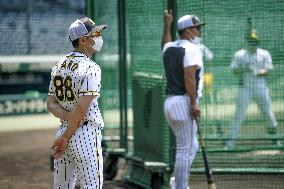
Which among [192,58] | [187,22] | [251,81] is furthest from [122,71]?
[192,58]

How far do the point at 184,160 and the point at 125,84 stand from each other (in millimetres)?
2419

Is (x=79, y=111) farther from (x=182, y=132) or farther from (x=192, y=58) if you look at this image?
(x=182, y=132)

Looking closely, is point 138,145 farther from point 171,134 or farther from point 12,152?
point 12,152

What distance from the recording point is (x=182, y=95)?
7504 mm

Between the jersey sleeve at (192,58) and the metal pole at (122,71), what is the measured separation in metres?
2.17

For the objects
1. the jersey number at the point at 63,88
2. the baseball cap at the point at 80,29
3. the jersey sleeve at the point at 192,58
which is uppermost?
the baseball cap at the point at 80,29

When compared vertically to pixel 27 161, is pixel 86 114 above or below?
above

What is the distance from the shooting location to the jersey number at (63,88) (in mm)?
5723

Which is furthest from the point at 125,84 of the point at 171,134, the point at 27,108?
the point at 27,108

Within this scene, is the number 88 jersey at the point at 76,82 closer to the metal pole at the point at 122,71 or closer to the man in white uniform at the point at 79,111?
the man in white uniform at the point at 79,111

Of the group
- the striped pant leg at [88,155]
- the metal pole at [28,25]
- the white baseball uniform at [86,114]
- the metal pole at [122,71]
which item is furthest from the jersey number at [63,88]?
the metal pole at [28,25]

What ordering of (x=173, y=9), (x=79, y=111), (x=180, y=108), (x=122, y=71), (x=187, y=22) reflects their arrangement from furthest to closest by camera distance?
1. (x=122, y=71)
2. (x=173, y=9)
3. (x=187, y=22)
4. (x=180, y=108)
5. (x=79, y=111)

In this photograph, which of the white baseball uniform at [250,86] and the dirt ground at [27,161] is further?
the white baseball uniform at [250,86]

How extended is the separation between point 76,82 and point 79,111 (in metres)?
0.23
